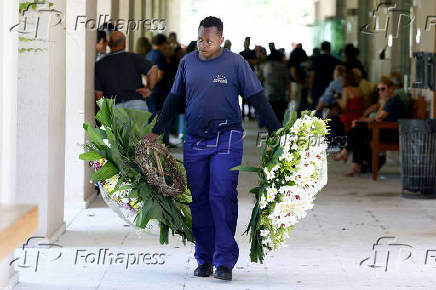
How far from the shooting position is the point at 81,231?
28.9 ft

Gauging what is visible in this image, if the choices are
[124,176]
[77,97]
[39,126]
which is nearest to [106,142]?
[124,176]

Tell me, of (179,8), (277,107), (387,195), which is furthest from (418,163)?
(179,8)

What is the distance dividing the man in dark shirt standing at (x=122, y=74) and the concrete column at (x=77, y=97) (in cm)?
17

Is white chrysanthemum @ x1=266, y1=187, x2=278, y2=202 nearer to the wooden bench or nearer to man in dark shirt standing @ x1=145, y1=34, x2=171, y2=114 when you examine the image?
the wooden bench

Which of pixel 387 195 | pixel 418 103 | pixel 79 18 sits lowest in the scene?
pixel 387 195

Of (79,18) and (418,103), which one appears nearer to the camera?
(79,18)

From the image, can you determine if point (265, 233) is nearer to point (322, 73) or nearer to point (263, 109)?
point (263, 109)

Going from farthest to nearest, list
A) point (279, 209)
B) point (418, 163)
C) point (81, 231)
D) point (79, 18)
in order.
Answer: point (418, 163), point (79, 18), point (81, 231), point (279, 209)

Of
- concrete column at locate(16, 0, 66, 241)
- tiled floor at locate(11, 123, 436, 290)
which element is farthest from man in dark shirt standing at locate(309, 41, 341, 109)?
concrete column at locate(16, 0, 66, 241)

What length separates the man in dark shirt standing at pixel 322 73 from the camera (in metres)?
17.9

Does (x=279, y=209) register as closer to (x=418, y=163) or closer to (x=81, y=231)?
(x=81, y=231)

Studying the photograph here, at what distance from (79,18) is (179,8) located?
2828 cm

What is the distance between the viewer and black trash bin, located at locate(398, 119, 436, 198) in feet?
38.4

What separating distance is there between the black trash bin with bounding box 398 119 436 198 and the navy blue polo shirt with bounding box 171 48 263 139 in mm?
5580
